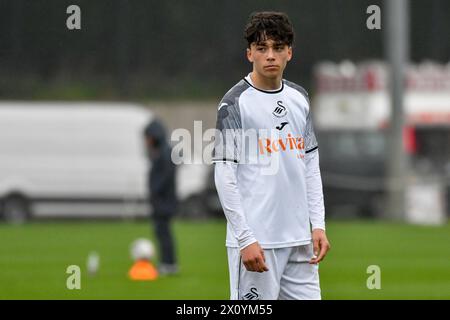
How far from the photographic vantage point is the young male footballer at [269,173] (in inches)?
263

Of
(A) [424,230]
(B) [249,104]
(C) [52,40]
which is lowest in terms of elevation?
(A) [424,230]

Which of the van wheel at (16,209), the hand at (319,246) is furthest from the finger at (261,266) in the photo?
the van wheel at (16,209)

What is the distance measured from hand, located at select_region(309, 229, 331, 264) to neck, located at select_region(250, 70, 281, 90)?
828 mm

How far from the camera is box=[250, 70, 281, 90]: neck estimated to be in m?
6.77

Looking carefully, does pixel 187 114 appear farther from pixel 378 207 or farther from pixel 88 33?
pixel 378 207

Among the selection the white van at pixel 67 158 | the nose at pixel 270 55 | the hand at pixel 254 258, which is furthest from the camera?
the white van at pixel 67 158

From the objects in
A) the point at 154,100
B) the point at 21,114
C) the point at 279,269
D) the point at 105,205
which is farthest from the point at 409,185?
the point at 279,269

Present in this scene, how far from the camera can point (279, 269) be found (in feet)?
22.3

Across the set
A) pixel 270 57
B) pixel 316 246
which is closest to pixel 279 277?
pixel 316 246

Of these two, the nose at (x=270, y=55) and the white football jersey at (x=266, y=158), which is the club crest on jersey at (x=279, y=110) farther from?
the nose at (x=270, y=55)

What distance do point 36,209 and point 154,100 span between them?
33.6 ft

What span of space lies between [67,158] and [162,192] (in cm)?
1488

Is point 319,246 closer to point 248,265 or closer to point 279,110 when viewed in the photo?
point 248,265

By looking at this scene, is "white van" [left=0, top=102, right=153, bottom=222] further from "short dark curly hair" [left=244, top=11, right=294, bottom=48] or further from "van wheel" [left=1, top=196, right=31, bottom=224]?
"short dark curly hair" [left=244, top=11, right=294, bottom=48]
